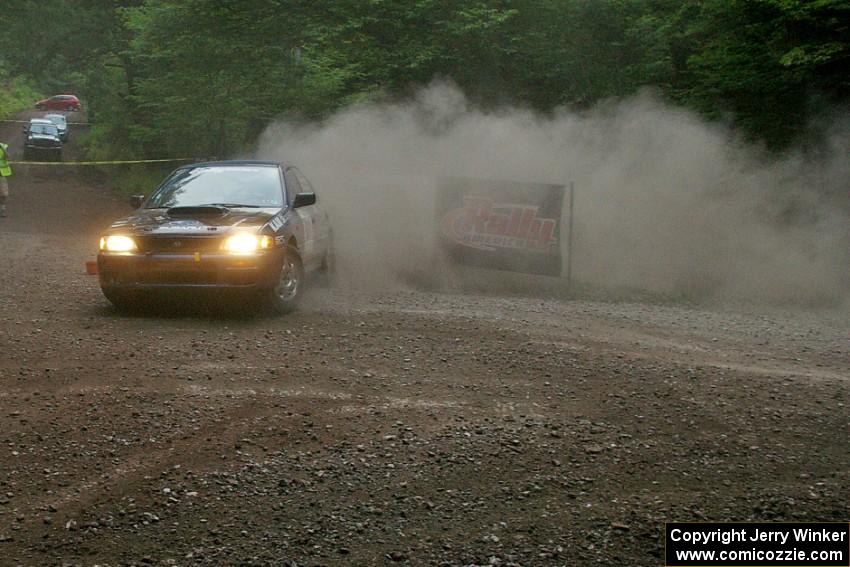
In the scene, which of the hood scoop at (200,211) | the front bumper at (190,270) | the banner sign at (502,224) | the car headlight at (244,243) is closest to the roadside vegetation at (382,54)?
the banner sign at (502,224)

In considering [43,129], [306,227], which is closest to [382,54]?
[306,227]

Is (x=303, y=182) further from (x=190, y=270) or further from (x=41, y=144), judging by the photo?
(x=41, y=144)

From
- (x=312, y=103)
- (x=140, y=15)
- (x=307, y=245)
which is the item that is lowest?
(x=307, y=245)

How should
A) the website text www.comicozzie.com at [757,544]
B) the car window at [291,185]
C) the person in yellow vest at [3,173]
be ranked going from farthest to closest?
the person in yellow vest at [3,173] < the car window at [291,185] < the website text www.comicozzie.com at [757,544]

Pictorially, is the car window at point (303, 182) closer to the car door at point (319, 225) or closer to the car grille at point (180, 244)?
the car door at point (319, 225)

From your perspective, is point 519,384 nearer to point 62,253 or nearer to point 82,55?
point 62,253

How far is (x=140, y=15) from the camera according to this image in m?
23.1

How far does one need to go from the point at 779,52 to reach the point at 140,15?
15452mm

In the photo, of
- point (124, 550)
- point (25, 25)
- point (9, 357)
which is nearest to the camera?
point (124, 550)

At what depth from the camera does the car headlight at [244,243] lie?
9180mm

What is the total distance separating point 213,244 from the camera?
918 centimetres

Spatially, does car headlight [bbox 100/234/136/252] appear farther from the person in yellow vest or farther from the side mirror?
the person in yellow vest

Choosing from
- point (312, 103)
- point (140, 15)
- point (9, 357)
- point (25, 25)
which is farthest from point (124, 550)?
point (25, 25)

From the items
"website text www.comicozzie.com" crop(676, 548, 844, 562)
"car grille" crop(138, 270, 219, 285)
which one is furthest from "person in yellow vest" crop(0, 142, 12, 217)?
"website text www.comicozzie.com" crop(676, 548, 844, 562)
